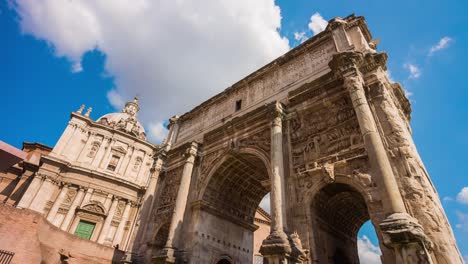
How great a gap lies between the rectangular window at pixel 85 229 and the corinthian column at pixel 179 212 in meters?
17.1

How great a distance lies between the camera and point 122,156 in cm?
3098

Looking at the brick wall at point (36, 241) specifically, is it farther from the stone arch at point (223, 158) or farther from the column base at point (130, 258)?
the stone arch at point (223, 158)

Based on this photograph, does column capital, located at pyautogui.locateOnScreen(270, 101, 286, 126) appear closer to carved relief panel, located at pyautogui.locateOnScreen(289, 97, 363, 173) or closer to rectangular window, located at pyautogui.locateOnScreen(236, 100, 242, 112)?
carved relief panel, located at pyautogui.locateOnScreen(289, 97, 363, 173)

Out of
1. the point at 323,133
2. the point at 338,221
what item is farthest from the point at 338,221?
the point at 323,133

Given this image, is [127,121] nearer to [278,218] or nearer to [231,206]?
[231,206]

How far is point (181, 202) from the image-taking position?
13.3 metres

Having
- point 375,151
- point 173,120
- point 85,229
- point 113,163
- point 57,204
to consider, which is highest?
point 113,163

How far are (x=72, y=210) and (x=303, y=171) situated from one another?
24.7 m

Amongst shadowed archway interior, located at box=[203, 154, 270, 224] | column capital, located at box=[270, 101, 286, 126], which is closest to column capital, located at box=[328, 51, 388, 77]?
column capital, located at box=[270, 101, 286, 126]

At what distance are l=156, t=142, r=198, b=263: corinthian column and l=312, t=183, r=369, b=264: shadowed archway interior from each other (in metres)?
6.47

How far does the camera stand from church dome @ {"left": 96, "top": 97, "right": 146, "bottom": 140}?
34.4 metres

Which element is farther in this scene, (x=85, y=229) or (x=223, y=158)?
(x=85, y=229)

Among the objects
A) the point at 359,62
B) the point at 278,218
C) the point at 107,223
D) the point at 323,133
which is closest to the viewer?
the point at 278,218

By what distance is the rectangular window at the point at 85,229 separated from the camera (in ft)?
81.3
